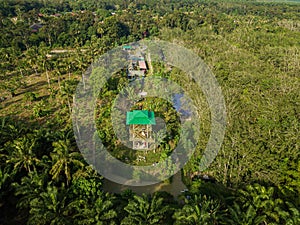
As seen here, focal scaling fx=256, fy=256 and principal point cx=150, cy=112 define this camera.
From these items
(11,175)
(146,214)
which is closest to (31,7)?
(11,175)

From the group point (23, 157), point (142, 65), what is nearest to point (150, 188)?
point (23, 157)

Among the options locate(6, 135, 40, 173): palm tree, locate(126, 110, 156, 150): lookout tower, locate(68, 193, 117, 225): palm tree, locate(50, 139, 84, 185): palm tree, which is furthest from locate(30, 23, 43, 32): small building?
locate(68, 193, 117, 225): palm tree

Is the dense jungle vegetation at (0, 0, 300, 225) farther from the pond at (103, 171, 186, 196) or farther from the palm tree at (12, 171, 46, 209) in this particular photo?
the pond at (103, 171, 186, 196)

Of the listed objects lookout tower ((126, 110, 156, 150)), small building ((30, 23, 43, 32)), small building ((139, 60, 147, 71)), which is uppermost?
lookout tower ((126, 110, 156, 150))

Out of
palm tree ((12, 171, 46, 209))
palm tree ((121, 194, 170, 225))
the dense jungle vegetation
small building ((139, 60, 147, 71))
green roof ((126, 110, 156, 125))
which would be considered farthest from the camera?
small building ((139, 60, 147, 71))

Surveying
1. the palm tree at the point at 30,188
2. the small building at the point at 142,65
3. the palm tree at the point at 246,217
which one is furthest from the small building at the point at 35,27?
the palm tree at the point at 246,217
